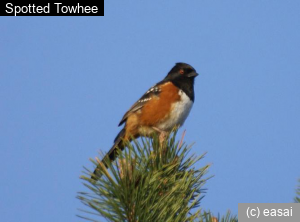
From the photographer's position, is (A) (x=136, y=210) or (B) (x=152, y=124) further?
(B) (x=152, y=124)

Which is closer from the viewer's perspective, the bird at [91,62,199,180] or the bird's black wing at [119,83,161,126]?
the bird at [91,62,199,180]

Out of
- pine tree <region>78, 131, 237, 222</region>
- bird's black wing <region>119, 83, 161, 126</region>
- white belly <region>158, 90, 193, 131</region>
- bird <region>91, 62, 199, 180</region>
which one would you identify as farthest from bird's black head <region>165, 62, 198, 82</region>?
pine tree <region>78, 131, 237, 222</region>

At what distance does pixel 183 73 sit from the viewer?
4820mm

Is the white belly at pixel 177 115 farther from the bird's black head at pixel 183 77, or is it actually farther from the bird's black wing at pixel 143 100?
the bird's black wing at pixel 143 100

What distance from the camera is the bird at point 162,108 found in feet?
14.3

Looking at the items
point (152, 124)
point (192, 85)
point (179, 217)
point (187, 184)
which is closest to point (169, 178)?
point (187, 184)

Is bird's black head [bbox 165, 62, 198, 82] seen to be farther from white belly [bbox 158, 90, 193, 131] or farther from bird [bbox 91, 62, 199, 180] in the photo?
white belly [bbox 158, 90, 193, 131]

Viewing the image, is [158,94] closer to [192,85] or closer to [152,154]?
[192,85]

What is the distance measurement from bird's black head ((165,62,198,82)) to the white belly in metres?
0.39

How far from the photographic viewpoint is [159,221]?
1723mm

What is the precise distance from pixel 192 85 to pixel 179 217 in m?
3.06

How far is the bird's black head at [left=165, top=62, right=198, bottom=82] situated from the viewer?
4762 millimetres

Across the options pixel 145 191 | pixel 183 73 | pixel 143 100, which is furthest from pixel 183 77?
pixel 145 191

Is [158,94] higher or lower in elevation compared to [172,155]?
higher
